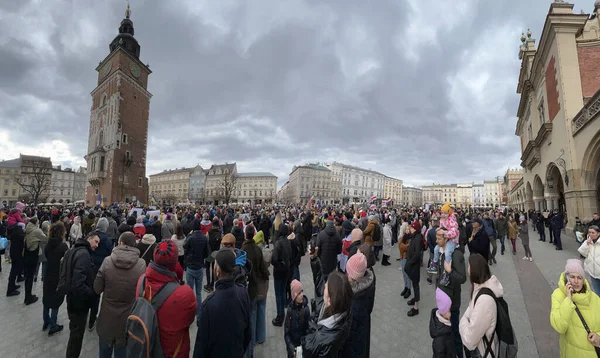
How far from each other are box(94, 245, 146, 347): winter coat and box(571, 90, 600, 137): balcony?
16562mm

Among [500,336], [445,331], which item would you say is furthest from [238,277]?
[500,336]

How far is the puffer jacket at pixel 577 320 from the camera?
2.53m

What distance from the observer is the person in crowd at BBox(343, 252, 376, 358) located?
2680 millimetres

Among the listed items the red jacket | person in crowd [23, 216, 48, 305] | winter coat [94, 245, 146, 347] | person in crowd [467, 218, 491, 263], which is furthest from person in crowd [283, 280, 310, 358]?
person in crowd [23, 216, 48, 305]

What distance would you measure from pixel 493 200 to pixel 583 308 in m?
164

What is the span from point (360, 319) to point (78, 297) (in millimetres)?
3770

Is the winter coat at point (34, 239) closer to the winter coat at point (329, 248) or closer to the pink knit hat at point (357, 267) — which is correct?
the winter coat at point (329, 248)

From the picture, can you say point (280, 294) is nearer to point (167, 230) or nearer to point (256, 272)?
point (256, 272)

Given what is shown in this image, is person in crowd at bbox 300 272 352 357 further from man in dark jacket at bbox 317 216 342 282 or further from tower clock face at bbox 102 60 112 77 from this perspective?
tower clock face at bbox 102 60 112 77

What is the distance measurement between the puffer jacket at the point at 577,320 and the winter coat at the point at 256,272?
146 inches

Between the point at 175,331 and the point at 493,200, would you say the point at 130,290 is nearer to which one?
the point at 175,331

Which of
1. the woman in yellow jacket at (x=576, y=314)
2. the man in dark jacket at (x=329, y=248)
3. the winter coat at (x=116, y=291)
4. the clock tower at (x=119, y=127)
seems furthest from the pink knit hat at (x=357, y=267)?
the clock tower at (x=119, y=127)

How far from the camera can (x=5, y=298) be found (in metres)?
6.13

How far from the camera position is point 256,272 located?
14.3ft
